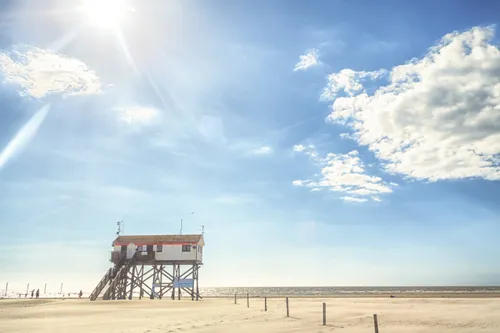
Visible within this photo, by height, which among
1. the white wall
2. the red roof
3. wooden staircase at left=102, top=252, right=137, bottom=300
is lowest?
wooden staircase at left=102, top=252, right=137, bottom=300

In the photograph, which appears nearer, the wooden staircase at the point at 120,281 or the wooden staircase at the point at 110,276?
the wooden staircase at the point at 110,276

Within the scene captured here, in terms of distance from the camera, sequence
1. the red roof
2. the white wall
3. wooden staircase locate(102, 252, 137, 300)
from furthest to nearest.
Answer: the red roof
the white wall
wooden staircase locate(102, 252, 137, 300)

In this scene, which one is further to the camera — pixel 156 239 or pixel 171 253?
pixel 156 239

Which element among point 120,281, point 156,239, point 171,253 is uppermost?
point 156,239

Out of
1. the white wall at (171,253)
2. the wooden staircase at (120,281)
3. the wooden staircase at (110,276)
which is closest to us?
the wooden staircase at (110,276)

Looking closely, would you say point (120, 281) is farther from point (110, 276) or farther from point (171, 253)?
point (171, 253)

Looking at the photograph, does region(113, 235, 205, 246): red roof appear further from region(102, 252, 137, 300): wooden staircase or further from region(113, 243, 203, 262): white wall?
region(102, 252, 137, 300): wooden staircase

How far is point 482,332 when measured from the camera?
1783 centimetres

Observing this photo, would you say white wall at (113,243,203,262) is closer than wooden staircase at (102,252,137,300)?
No

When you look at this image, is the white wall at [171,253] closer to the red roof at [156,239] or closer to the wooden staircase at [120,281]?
the red roof at [156,239]

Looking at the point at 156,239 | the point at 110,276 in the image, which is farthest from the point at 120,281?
the point at 156,239

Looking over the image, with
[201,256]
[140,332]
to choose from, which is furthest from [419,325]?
[201,256]

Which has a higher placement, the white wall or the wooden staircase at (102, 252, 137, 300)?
the white wall

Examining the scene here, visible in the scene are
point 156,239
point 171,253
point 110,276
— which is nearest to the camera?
point 110,276
